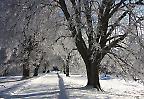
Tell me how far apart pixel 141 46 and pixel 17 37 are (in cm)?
765

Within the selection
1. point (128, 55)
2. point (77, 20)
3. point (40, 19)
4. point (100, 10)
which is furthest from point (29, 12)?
point (128, 55)

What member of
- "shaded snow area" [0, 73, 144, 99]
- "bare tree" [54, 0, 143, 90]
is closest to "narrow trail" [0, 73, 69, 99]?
"shaded snow area" [0, 73, 144, 99]

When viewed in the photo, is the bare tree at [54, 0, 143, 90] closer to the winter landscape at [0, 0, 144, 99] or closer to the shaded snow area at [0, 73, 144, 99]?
the winter landscape at [0, 0, 144, 99]

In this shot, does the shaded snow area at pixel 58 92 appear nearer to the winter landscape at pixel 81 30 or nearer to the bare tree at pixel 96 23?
the winter landscape at pixel 81 30

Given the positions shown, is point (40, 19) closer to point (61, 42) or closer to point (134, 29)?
point (134, 29)

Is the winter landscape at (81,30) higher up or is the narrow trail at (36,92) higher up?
the winter landscape at (81,30)

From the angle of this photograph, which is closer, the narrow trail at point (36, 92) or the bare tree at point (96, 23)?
the narrow trail at point (36, 92)

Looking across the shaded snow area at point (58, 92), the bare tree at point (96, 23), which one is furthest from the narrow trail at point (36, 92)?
the bare tree at point (96, 23)

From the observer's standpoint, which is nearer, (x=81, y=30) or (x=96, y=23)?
(x=96, y=23)

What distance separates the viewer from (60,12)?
24.2m

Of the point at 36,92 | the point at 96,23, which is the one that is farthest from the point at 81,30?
the point at 36,92

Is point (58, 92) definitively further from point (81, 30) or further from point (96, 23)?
point (96, 23)

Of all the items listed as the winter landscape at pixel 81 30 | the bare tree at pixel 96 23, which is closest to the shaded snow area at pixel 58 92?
the winter landscape at pixel 81 30

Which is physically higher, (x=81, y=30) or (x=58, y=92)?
(x=81, y=30)
